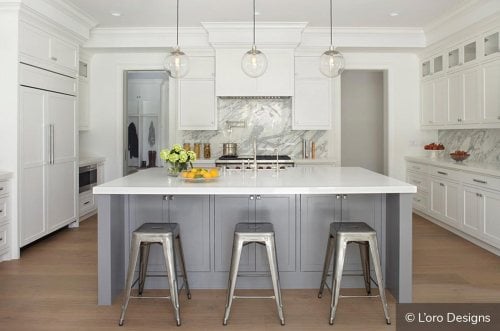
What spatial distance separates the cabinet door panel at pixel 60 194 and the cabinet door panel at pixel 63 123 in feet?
0.44

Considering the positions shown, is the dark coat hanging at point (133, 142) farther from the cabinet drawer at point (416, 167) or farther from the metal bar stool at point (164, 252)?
the metal bar stool at point (164, 252)

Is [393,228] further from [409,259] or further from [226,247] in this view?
[226,247]

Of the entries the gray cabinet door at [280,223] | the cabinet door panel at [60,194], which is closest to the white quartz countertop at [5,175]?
the cabinet door panel at [60,194]

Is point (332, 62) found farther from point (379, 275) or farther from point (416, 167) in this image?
point (416, 167)

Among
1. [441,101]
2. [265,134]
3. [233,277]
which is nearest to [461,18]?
[441,101]

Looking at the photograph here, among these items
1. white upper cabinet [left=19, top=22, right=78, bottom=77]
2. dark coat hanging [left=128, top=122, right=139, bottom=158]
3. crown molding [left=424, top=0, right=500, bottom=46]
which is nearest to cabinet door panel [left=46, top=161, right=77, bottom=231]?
white upper cabinet [left=19, top=22, right=78, bottom=77]

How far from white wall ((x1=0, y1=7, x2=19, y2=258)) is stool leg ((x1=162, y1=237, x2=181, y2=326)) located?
2.30 metres

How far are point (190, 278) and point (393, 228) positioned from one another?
5.41 feet

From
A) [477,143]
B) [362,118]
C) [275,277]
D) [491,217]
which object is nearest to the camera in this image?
[275,277]

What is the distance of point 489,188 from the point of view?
14.9 ft

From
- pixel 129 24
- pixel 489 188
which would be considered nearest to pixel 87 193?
pixel 129 24

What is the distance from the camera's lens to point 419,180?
6.48 meters

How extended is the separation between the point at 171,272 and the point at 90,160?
4.07 metres

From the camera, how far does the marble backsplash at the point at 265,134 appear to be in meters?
6.93
